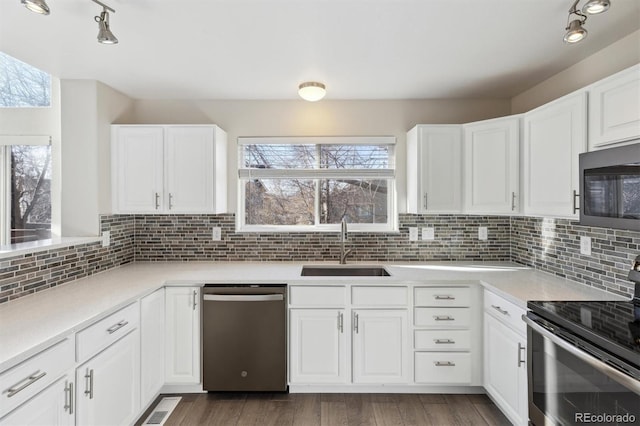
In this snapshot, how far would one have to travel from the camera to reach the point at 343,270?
2.91m

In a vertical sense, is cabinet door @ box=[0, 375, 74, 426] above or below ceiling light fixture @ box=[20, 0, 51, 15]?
below

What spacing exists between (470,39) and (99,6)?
77.9 inches

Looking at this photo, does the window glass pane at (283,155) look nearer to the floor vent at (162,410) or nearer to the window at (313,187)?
the window at (313,187)

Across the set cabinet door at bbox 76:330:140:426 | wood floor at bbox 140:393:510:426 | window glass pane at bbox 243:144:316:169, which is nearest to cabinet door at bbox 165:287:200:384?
wood floor at bbox 140:393:510:426

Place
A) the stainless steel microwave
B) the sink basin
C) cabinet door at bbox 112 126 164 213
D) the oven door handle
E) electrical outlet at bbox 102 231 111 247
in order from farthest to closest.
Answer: the sink basin
cabinet door at bbox 112 126 164 213
electrical outlet at bbox 102 231 111 247
the stainless steel microwave
the oven door handle

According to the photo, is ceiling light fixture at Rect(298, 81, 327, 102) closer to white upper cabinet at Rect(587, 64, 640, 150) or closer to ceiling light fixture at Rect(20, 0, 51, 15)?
ceiling light fixture at Rect(20, 0, 51, 15)

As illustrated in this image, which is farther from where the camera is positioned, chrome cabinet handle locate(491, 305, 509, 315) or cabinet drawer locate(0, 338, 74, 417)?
chrome cabinet handle locate(491, 305, 509, 315)

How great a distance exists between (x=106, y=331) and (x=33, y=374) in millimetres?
453

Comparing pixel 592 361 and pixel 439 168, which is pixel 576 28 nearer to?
pixel 439 168

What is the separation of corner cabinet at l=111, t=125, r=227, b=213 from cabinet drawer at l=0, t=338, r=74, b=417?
4.74 ft

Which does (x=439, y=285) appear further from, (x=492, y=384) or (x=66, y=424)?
(x=66, y=424)

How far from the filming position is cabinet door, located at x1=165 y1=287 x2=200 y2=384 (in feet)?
7.84

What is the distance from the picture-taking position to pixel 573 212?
1.86 metres

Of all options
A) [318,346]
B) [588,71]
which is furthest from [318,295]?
[588,71]
